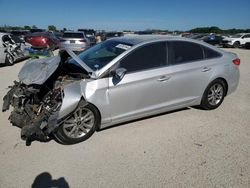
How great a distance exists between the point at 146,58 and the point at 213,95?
1874 mm

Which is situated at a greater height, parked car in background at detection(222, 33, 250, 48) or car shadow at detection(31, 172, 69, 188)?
car shadow at detection(31, 172, 69, 188)

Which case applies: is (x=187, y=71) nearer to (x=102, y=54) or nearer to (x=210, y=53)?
(x=210, y=53)

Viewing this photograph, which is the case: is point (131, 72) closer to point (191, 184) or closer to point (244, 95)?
point (191, 184)

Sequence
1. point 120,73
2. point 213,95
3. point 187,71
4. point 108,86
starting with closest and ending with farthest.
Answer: point 120,73, point 108,86, point 187,71, point 213,95

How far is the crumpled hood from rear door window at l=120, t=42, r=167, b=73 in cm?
112

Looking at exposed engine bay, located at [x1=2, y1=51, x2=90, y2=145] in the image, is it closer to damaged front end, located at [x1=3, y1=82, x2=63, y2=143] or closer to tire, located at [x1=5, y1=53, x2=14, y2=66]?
damaged front end, located at [x1=3, y1=82, x2=63, y2=143]

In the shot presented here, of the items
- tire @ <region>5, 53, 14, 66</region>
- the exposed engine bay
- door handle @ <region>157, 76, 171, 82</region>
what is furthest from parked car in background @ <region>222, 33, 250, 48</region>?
the exposed engine bay

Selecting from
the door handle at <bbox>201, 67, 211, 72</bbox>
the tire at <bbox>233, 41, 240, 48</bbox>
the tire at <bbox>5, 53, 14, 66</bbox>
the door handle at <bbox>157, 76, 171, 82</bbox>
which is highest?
the door handle at <bbox>201, 67, 211, 72</bbox>

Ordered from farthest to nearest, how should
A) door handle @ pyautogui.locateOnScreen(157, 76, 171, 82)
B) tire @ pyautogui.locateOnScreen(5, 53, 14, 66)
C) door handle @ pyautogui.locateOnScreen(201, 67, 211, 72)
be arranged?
tire @ pyautogui.locateOnScreen(5, 53, 14, 66) < door handle @ pyautogui.locateOnScreen(201, 67, 211, 72) < door handle @ pyautogui.locateOnScreen(157, 76, 171, 82)

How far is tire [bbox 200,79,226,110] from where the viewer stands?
477cm

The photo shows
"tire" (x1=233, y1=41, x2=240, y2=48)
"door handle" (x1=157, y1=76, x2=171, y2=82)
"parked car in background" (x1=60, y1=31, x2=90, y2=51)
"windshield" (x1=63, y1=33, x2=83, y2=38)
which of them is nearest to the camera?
"door handle" (x1=157, y1=76, x2=171, y2=82)

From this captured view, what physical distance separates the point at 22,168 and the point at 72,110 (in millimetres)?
996

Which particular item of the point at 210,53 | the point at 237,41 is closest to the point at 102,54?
the point at 210,53

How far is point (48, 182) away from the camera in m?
2.82
